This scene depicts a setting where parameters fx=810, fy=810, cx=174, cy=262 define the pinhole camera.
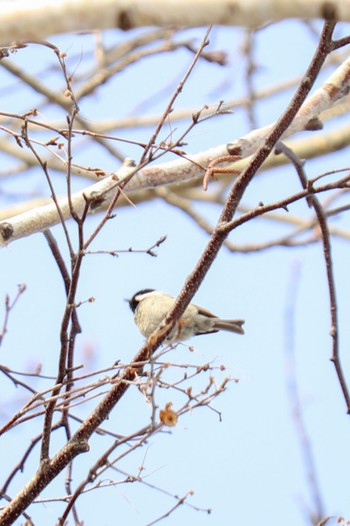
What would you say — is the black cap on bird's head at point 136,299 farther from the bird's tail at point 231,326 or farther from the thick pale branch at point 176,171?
the thick pale branch at point 176,171

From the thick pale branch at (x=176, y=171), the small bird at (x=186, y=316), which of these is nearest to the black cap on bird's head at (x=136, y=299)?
the small bird at (x=186, y=316)

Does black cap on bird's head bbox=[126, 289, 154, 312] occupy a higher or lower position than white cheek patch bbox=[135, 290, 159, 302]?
higher

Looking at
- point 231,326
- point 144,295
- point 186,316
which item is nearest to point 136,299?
point 144,295

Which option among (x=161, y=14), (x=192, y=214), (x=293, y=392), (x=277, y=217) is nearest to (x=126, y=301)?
(x=192, y=214)

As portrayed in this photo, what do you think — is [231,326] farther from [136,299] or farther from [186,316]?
[136,299]

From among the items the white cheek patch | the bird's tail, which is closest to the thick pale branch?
the bird's tail

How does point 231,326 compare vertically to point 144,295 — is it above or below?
below

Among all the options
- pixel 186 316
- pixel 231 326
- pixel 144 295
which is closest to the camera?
pixel 186 316

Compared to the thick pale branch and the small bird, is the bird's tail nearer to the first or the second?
the small bird

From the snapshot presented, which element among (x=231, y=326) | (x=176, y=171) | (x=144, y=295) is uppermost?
(x=144, y=295)

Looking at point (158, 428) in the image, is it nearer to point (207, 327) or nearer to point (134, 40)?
point (207, 327)

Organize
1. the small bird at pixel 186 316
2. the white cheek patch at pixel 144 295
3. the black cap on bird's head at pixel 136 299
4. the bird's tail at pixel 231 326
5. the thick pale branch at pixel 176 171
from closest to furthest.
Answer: the thick pale branch at pixel 176 171
the small bird at pixel 186 316
the bird's tail at pixel 231 326
the white cheek patch at pixel 144 295
the black cap on bird's head at pixel 136 299

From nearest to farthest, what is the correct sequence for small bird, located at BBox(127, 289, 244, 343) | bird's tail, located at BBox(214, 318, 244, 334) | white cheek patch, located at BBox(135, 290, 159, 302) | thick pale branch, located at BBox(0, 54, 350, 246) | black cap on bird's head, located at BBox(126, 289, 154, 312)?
thick pale branch, located at BBox(0, 54, 350, 246)
small bird, located at BBox(127, 289, 244, 343)
bird's tail, located at BBox(214, 318, 244, 334)
white cheek patch, located at BBox(135, 290, 159, 302)
black cap on bird's head, located at BBox(126, 289, 154, 312)

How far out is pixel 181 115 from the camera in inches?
231
